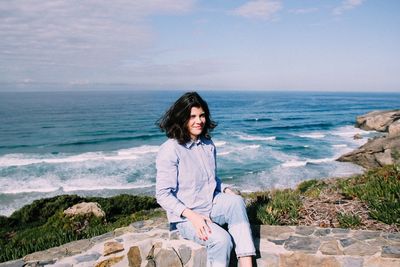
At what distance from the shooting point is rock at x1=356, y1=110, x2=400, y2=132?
45.5 meters

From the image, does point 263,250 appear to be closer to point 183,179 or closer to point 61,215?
point 183,179

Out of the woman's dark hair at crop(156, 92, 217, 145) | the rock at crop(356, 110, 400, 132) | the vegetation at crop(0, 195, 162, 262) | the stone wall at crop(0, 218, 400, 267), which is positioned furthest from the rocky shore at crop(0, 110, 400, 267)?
the rock at crop(356, 110, 400, 132)

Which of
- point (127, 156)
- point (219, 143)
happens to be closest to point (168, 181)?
point (127, 156)

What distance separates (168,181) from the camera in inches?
138

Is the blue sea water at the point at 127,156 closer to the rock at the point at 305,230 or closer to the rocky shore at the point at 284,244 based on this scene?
the rocky shore at the point at 284,244

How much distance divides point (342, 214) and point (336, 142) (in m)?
35.7

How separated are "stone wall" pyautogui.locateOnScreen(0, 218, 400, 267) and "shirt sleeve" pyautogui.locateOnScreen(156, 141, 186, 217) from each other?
61cm

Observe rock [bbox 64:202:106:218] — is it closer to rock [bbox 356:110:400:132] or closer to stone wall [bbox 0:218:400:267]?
stone wall [bbox 0:218:400:267]

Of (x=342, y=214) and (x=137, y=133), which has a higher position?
(x=342, y=214)

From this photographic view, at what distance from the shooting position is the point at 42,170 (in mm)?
26266

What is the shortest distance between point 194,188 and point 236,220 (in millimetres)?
528

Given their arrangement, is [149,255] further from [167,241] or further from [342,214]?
[342,214]

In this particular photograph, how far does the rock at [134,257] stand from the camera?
13.4ft

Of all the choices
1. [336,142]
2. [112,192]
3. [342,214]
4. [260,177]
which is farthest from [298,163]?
[342,214]
